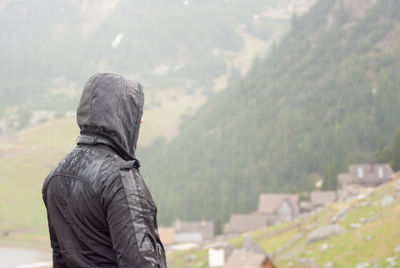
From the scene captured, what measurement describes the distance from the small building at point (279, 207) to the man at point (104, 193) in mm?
89316

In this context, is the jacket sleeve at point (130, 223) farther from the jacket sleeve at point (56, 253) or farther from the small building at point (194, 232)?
the small building at point (194, 232)

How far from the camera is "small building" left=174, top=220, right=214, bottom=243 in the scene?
94.5 m

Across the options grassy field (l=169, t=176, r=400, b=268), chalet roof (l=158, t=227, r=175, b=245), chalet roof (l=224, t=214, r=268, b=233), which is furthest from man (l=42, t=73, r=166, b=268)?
chalet roof (l=158, t=227, r=175, b=245)

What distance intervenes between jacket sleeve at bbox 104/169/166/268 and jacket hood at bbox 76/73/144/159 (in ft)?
1.32

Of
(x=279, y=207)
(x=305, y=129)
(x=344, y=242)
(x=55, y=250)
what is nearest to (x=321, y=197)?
(x=279, y=207)

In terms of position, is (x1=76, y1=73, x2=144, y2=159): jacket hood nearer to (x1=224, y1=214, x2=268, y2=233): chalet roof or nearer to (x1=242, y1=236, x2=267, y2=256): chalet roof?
(x1=242, y1=236, x2=267, y2=256): chalet roof

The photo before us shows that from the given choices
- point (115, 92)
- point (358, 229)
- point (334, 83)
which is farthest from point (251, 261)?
point (334, 83)

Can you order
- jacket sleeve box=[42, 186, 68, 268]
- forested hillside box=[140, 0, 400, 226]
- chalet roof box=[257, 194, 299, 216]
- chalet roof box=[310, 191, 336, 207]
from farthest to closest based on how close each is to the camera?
forested hillside box=[140, 0, 400, 226], chalet roof box=[257, 194, 299, 216], chalet roof box=[310, 191, 336, 207], jacket sleeve box=[42, 186, 68, 268]

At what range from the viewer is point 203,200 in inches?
5015

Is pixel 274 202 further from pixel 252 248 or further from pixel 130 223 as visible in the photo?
pixel 130 223

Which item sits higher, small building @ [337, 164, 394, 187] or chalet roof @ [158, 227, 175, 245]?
small building @ [337, 164, 394, 187]

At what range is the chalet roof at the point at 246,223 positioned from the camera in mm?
86938

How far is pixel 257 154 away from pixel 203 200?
39129mm

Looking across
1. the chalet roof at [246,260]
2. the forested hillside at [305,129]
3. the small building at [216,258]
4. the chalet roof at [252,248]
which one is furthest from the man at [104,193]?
the forested hillside at [305,129]
